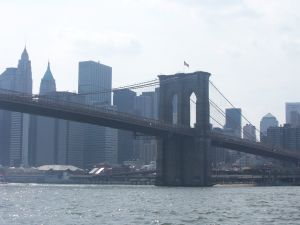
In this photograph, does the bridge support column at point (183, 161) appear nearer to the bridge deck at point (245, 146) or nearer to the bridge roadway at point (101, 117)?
the bridge roadway at point (101, 117)

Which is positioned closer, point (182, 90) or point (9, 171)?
point (182, 90)

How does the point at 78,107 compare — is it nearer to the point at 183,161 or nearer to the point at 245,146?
the point at 183,161

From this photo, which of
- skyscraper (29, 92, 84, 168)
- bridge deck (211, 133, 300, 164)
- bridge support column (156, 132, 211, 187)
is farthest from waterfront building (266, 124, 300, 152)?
bridge support column (156, 132, 211, 187)

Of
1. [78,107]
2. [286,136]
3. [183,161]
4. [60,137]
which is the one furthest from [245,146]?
[60,137]

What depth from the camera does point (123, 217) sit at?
3306 centimetres

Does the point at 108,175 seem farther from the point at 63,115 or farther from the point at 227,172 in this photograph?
the point at 63,115

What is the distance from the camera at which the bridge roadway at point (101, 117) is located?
227 feet

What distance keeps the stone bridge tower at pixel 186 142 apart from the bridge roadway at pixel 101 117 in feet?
5.12

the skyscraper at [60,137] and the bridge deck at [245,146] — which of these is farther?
the skyscraper at [60,137]

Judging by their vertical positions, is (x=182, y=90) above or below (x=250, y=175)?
above

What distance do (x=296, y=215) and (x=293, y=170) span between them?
8720 centimetres

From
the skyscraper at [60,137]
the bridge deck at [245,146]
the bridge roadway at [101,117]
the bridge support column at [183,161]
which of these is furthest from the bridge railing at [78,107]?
the skyscraper at [60,137]

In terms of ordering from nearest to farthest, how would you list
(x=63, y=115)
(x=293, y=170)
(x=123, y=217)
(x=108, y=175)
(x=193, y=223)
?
(x=193, y=223) → (x=123, y=217) → (x=63, y=115) → (x=293, y=170) → (x=108, y=175)

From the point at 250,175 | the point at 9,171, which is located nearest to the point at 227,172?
the point at 250,175
